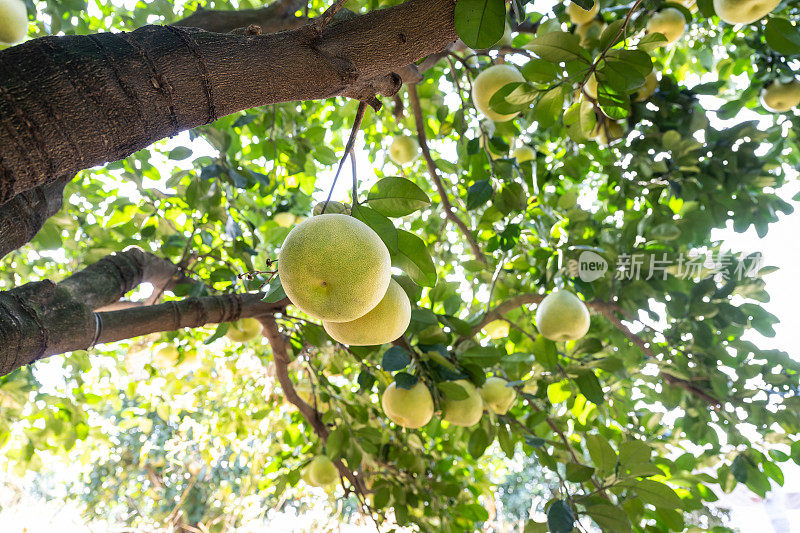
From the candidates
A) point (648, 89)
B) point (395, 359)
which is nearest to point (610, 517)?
point (395, 359)

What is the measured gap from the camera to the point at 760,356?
2385 millimetres

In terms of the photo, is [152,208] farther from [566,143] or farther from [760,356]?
[760,356]

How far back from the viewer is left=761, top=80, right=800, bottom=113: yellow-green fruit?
8.43 feet

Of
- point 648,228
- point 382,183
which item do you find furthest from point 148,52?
point 648,228

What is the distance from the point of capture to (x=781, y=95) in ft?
8.50

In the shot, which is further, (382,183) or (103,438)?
(103,438)

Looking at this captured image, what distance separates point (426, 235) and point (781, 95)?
2253 millimetres

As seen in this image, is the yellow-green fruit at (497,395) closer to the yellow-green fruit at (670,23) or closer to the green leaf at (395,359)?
the green leaf at (395,359)

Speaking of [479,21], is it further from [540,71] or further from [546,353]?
[546,353]

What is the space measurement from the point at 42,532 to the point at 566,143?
1683 centimetres

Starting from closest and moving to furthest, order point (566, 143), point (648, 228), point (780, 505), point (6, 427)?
1. point (648, 228)
2. point (6, 427)
3. point (566, 143)
4. point (780, 505)

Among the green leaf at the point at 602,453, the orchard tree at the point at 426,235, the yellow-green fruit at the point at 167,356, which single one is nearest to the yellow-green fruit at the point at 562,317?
the orchard tree at the point at 426,235

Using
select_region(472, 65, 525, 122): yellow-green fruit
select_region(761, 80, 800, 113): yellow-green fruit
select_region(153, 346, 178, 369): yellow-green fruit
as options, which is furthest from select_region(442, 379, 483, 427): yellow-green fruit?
select_region(761, 80, 800, 113): yellow-green fruit

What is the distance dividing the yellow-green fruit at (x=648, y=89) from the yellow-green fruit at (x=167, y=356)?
296 centimetres
